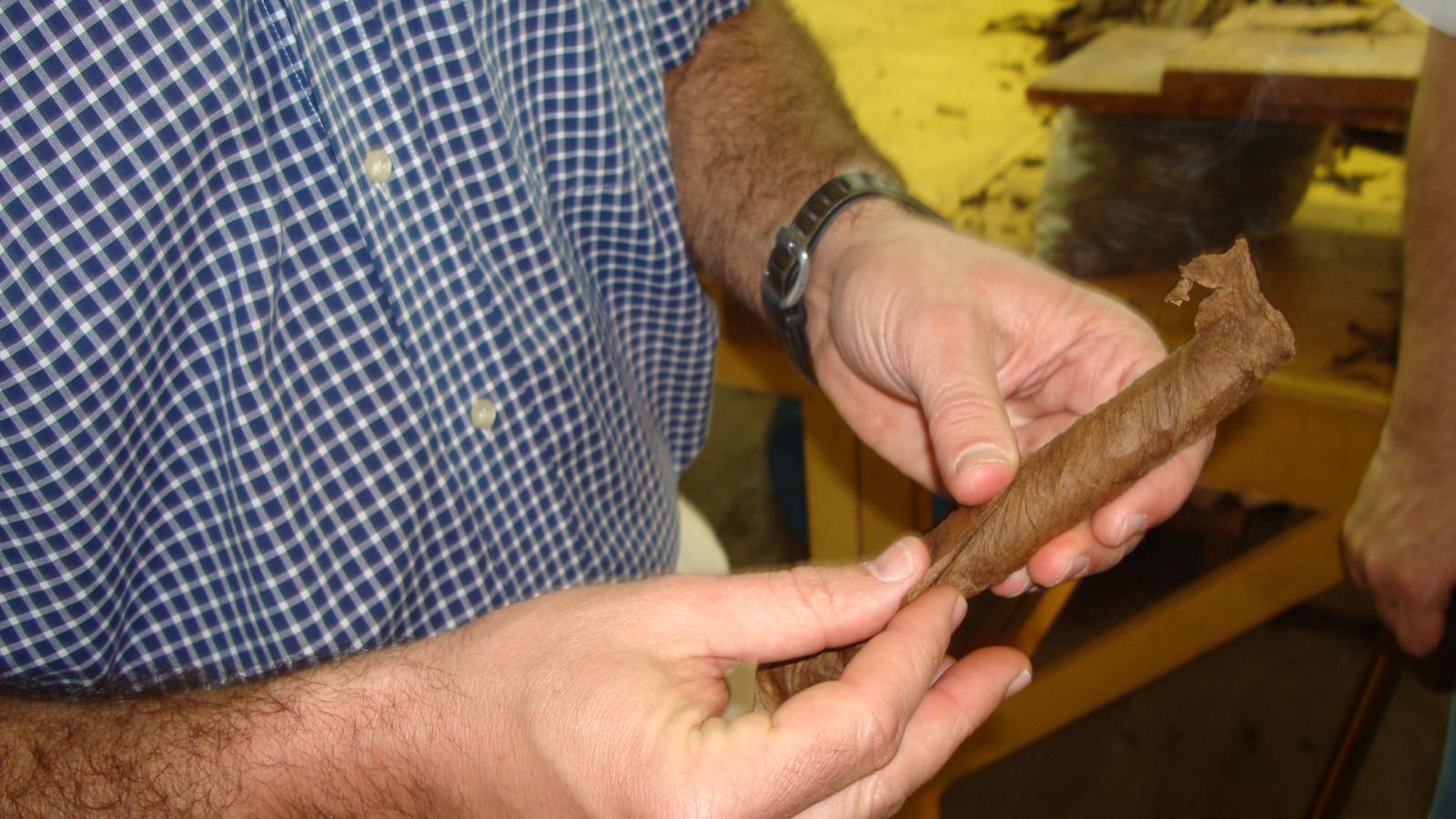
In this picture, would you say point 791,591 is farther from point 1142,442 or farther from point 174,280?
point 174,280

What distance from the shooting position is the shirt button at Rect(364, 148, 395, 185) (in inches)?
40.3

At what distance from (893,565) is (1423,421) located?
0.95 metres

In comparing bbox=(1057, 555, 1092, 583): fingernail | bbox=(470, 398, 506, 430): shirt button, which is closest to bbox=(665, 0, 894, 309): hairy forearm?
bbox=(470, 398, 506, 430): shirt button

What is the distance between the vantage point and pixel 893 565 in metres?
0.92

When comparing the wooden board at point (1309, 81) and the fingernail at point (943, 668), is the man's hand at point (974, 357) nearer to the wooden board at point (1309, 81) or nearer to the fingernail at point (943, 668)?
the fingernail at point (943, 668)

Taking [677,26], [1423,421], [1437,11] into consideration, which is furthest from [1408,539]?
[677,26]

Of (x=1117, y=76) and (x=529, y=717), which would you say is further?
(x=1117, y=76)

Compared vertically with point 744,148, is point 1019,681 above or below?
below

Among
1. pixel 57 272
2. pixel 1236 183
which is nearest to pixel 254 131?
pixel 57 272

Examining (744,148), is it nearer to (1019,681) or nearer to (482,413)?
(482,413)

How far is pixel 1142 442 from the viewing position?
0.97m

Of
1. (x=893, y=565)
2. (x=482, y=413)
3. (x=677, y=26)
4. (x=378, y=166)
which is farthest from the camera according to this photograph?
(x=677, y=26)

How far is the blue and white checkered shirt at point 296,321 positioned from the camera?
89 centimetres

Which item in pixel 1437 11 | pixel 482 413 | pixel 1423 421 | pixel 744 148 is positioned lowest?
pixel 1423 421
